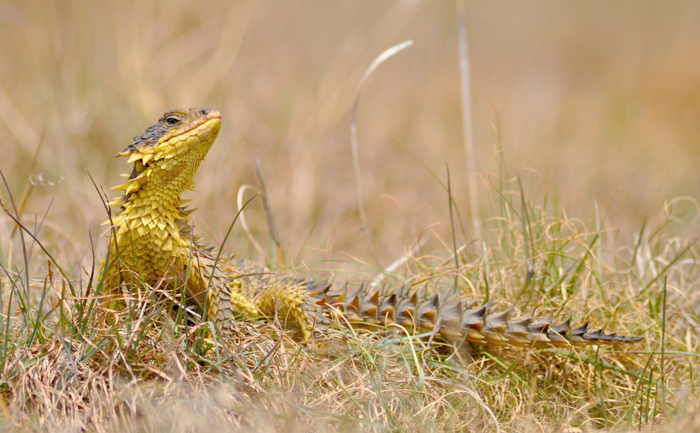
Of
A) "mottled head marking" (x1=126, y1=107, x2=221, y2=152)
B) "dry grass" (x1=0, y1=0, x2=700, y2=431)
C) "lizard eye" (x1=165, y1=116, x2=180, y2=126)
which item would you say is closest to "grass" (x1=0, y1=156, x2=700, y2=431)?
"dry grass" (x1=0, y1=0, x2=700, y2=431)

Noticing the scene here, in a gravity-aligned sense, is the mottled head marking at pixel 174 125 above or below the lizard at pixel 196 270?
above

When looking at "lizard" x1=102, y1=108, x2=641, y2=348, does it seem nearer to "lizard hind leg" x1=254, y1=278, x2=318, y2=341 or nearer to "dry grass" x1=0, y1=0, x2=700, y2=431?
"lizard hind leg" x1=254, y1=278, x2=318, y2=341

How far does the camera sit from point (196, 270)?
2.13 meters

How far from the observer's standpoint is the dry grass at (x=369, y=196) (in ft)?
6.24

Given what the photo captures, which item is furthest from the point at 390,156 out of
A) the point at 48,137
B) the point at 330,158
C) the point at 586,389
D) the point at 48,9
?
the point at 586,389

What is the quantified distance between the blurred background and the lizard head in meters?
1.04

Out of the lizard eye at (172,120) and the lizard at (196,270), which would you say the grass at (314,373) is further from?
the lizard eye at (172,120)

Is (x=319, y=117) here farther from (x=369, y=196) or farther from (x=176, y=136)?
(x=176, y=136)

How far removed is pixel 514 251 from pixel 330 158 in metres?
3.77

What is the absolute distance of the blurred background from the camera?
5.04 meters

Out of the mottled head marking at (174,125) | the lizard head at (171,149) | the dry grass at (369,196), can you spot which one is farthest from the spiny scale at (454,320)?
the mottled head marking at (174,125)

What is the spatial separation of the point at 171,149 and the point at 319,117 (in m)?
4.13

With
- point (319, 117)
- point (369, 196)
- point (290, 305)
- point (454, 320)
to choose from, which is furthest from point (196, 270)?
point (319, 117)

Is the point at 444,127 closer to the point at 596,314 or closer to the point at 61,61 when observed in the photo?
the point at 61,61
